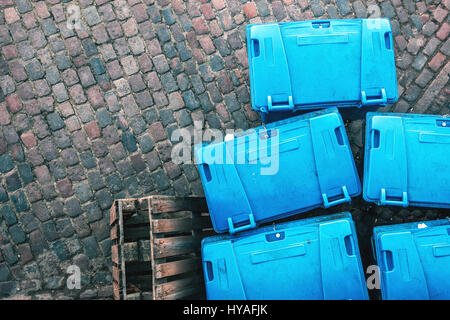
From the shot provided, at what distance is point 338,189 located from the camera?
3180mm

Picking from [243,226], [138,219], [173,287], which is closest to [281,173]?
[243,226]

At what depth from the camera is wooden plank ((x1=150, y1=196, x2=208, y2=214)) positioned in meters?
3.19

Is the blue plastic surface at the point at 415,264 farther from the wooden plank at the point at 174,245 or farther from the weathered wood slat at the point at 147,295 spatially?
the weathered wood slat at the point at 147,295

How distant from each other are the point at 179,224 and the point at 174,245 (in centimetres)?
20

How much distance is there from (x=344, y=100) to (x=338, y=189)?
30.5 inches

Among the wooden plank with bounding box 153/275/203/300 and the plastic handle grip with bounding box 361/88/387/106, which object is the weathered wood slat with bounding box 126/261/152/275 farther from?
→ the plastic handle grip with bounding box 361/88/387/106

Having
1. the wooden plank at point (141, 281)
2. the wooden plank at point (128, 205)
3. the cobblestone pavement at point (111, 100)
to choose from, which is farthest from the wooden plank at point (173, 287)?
the cobblestone pavement at point (111, 100)

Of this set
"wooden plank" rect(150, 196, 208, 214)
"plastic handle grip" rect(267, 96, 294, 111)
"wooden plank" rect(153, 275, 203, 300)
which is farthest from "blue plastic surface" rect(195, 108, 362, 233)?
"wooden plank" rect(153, 275, 203, 300)

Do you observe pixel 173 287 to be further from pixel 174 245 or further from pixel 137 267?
pixel 137 267

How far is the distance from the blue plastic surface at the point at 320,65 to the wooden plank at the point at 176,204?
1.10m

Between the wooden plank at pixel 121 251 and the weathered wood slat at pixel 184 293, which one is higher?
the wooden plank at pixel 121 251

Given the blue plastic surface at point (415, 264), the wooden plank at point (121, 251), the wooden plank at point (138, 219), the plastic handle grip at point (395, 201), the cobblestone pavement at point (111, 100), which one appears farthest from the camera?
the cobblestone pavement at point (111, 100)

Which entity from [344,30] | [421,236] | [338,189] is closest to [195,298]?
[338,189]

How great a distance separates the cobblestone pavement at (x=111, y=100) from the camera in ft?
13.4
